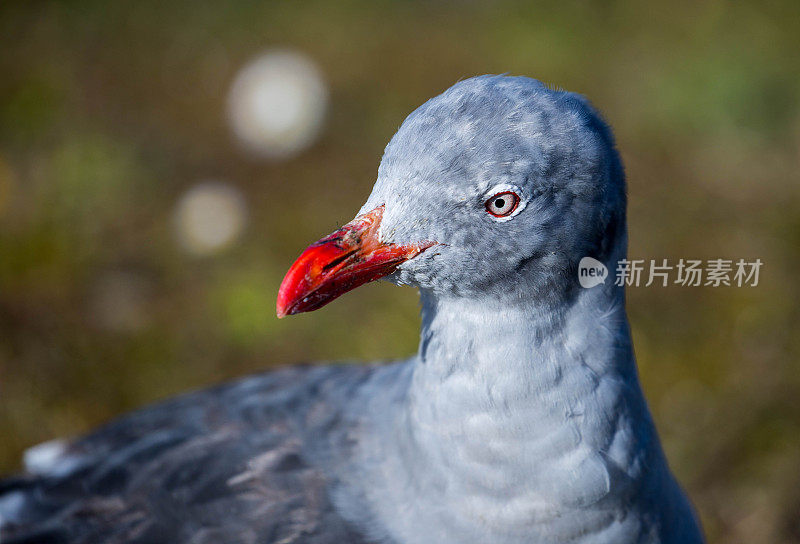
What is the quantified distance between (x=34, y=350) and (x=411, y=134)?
10.8 ft

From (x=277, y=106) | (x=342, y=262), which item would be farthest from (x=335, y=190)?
(x=342, y=262)

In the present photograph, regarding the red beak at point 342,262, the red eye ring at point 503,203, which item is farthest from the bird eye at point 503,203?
the red beak at point 342,262

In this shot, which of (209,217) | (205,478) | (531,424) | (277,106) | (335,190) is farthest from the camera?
(277,106)

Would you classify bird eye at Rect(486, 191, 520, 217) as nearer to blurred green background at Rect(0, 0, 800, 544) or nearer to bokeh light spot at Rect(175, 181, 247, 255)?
blurred green background at Rect(0, 0, 800, 544)

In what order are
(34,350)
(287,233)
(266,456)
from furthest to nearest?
(287,233), (34,350), (266,456)

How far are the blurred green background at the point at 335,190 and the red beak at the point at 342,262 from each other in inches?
102

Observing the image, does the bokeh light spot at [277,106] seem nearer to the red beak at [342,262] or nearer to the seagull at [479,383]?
the seagull at [479,383]

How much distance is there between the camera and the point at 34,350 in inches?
180

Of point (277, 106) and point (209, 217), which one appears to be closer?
point (209, 217)

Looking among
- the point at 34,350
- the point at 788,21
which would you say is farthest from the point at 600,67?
the point at 34,350

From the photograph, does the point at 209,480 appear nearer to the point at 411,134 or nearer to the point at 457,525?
the point at 457,525

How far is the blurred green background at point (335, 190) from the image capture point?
437 cm

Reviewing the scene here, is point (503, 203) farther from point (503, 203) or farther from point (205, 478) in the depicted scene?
point (205, 478)

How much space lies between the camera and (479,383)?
7.35 ft
